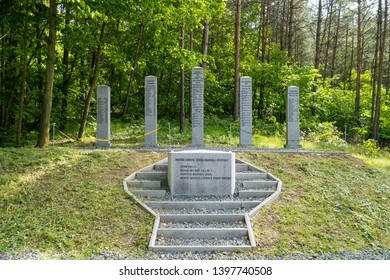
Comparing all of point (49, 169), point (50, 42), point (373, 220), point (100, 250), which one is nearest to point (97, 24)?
point (50, 42)

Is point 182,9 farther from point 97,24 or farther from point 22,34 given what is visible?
point 22,34

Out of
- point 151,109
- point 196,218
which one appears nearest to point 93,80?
point 151,109

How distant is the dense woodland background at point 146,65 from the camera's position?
496 inches

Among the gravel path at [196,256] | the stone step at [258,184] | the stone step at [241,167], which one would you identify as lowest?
the gravel path at [196,256]

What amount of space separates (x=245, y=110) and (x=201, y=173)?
200 inches

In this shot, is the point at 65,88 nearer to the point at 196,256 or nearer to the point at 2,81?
the point at 2,81

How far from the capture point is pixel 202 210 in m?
7.55

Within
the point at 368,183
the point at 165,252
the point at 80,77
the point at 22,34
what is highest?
the point at 22,34

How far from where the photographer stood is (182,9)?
43.5ft

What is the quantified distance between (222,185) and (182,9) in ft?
25.4

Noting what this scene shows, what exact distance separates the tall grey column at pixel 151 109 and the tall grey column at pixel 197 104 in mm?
1393

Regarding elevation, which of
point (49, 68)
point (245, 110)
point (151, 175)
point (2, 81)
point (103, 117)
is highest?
point (49, 68)

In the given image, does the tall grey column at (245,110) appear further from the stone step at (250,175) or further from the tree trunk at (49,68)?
the tree trunk at (49,68)

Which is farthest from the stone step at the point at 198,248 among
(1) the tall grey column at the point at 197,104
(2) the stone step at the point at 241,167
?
(1) the tall grey column at the point at 197,104
